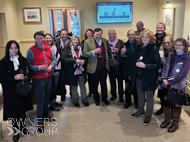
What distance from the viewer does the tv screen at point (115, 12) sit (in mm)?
6398

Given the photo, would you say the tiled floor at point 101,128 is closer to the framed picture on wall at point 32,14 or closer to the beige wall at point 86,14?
the beige wall at point 86,14

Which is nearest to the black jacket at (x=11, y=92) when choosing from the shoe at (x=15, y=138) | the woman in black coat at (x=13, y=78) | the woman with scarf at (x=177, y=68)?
the woman in black coat at (x=13, y=78)

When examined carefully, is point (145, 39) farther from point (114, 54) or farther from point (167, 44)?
point (114, 54)

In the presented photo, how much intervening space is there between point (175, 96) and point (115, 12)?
4.64 metres

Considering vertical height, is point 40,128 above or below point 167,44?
below

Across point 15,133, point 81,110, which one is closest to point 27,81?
point 15,133

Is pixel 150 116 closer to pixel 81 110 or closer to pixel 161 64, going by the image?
pixel 161 64

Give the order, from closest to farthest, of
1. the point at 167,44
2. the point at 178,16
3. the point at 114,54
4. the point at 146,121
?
the point at 167,44, the point at 146,121, the point at 114,54, the point at 178,16

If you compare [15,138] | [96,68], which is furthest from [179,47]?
[15,138]

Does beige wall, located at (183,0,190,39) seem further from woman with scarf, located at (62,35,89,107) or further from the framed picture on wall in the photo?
the framed picture on wall

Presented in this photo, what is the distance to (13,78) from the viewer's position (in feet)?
7.70

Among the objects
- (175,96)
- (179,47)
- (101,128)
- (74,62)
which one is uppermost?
(179,47)

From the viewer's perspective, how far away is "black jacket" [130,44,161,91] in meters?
2.65

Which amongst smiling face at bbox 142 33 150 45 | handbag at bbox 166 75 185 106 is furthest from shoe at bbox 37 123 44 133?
smiling face at bbox 142 33 150 45
